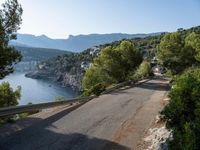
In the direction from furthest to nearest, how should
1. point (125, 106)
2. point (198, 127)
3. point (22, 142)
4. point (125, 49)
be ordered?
point (125, 49), point (125, 106), point (22, 142), point (198, 127)

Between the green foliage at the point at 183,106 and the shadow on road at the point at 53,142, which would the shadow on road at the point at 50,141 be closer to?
the shadow on road at the point at 53,142

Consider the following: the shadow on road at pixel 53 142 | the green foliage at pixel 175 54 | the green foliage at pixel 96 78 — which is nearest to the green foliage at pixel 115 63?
the green foliage at pixel 96 78

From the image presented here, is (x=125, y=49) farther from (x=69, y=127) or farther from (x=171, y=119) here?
(x=171, y=119)

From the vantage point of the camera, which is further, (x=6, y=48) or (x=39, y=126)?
(x=6, y=48)

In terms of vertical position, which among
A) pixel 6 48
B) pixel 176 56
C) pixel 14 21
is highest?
pixel 14 21

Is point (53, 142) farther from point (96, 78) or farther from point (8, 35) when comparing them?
point (96, 78)

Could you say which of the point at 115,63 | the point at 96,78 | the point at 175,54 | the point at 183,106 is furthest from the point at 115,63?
the point at 183,106

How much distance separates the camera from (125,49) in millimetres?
69750

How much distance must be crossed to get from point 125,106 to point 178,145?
13218mm

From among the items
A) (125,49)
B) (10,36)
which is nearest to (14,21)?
(10,36)

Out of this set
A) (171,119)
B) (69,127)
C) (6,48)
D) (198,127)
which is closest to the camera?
(198,127)

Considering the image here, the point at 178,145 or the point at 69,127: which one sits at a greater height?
the point at 178,145

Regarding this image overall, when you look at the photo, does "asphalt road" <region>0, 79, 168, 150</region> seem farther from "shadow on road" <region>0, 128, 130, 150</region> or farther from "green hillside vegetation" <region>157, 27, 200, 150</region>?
"green hillside vegetation" <region>157, 27, 200, 150</region>

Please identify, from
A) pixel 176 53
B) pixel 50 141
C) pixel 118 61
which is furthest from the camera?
→ pixel 176 53
